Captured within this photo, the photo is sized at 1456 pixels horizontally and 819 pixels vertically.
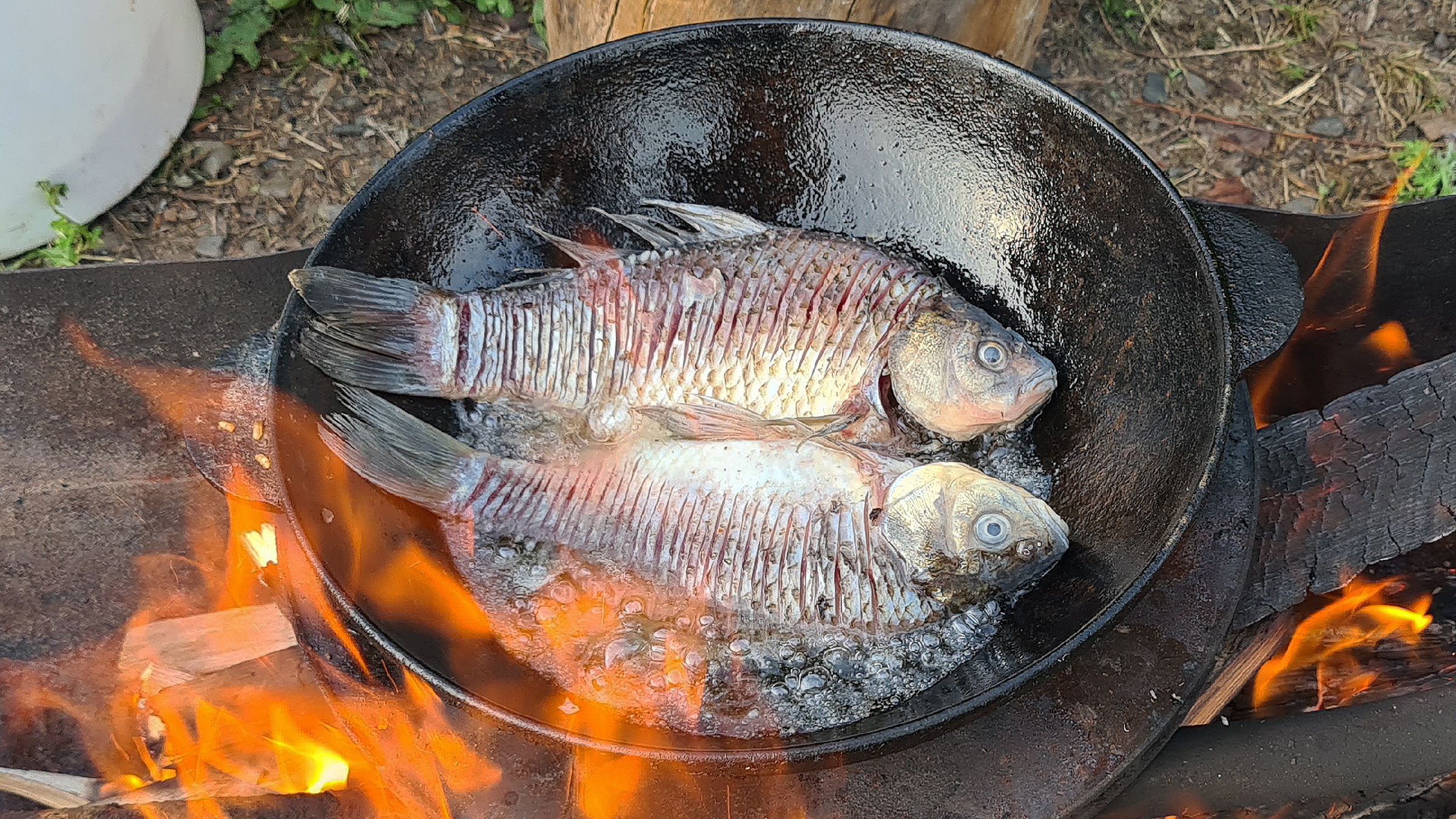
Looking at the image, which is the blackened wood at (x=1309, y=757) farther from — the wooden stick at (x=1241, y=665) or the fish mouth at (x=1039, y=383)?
the fish mouth at (x=1039, y=383)

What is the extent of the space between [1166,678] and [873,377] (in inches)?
36.6

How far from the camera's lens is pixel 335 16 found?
381 centimetres

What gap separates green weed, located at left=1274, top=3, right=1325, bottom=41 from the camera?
3.85 m

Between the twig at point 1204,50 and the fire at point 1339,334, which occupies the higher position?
the twig at point 1204,50

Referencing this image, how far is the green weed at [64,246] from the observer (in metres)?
3.19

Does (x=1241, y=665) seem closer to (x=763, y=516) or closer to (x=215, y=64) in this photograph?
(x=763, y=516)

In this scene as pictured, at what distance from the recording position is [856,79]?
2.32 metres

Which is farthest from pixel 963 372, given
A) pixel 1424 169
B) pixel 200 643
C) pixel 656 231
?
pixel 1424 169

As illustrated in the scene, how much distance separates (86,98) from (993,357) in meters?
2.79

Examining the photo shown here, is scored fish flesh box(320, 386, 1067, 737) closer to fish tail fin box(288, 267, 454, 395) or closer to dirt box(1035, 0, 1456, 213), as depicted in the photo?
fish tail fin box(288, 267, 454, 395)

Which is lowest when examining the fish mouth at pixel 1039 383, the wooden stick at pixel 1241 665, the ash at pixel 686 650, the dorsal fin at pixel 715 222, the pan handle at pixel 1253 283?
the ash at pixel 686 650

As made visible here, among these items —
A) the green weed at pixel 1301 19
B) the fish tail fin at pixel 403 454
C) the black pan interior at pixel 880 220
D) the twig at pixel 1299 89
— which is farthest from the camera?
the green weed at pixel 1301 19

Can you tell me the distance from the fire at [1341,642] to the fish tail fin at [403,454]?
6.85 ft

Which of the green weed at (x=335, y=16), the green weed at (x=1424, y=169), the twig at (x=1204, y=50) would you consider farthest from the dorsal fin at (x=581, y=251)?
the green weed at (x=1424, y=169)
